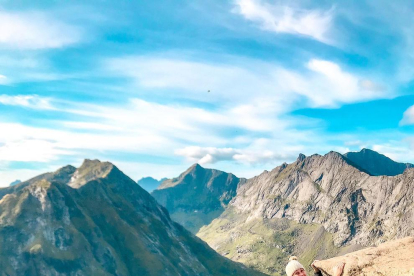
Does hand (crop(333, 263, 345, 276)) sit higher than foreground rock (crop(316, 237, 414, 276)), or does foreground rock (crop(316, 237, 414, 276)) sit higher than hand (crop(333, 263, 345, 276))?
foreground rock (crop(316, 237, 414, 276))

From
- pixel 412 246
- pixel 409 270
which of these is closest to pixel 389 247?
pixel 412 246

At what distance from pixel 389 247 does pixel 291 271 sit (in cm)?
803

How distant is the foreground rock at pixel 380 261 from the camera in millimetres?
17598

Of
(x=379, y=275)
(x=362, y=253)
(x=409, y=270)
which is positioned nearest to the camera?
(x=409, y=270)

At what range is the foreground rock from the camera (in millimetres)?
17598

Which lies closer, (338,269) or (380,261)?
(338,269)

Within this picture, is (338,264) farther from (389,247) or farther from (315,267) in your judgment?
(389,247)

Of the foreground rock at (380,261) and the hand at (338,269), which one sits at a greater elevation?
the foreground rock at (380,261)

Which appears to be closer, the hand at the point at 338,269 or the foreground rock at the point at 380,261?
the foreground rock at the point at 380,261

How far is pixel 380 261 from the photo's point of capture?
18.5 metres

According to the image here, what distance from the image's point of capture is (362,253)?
62.3 feet

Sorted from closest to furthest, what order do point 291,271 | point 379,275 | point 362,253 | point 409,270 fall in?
point 291,271 → point 409,270 → point 379,275 → point 362,253

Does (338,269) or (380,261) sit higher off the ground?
(380,261)

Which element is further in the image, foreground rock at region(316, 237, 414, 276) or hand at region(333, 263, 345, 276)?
hand at region(333, 263, 345, 276)
